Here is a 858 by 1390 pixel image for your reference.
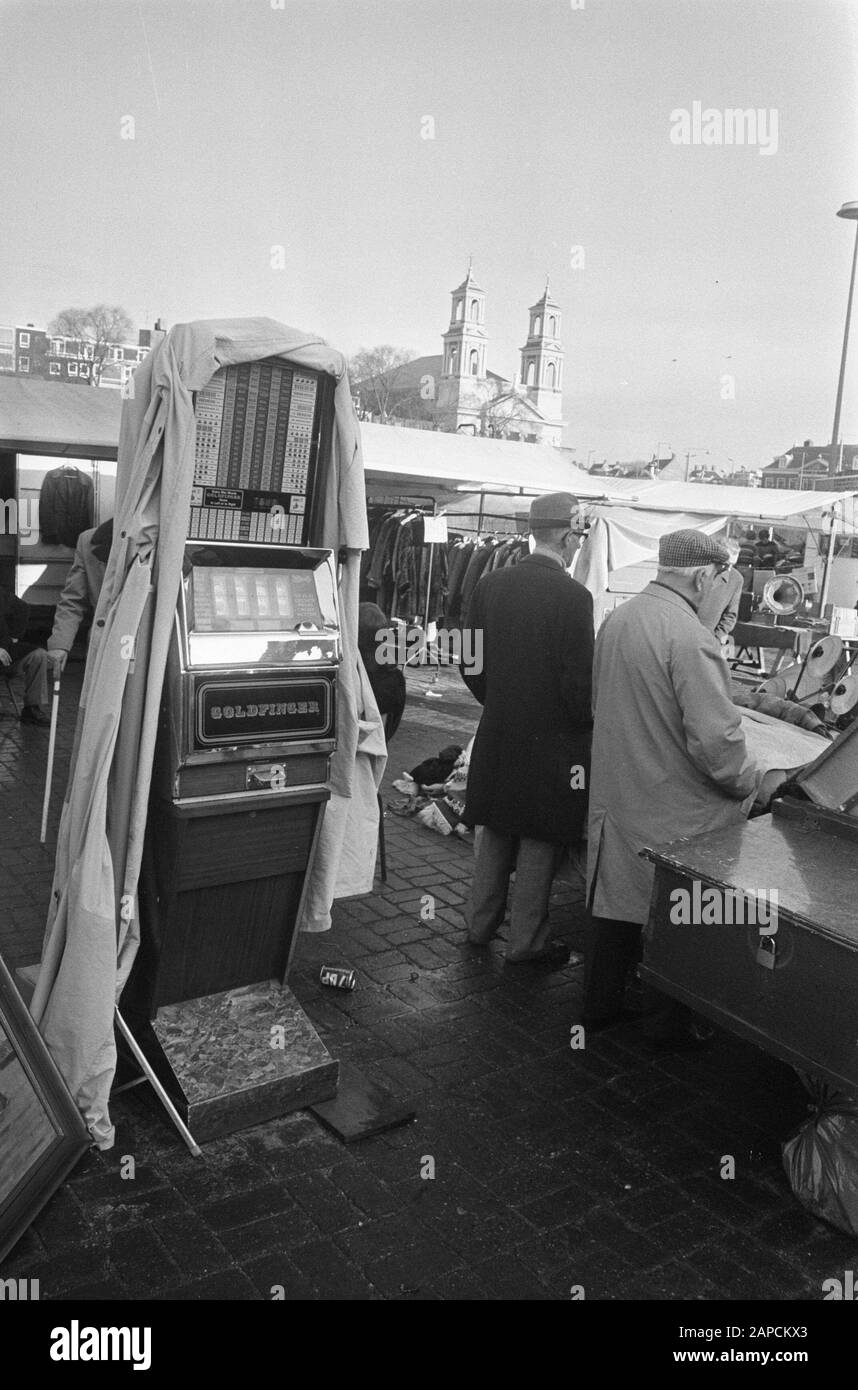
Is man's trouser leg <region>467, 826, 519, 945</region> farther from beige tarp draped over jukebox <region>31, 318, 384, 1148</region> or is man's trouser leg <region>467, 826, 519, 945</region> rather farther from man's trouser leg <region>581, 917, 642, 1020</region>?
beige tarp draped over jukebox <region>31, 318, 384, 1148</region>

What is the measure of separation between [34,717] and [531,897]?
5.66 metres

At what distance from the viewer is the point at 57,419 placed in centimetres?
880

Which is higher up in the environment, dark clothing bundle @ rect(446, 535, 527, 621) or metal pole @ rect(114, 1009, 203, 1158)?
dark clothing bundle @ rect(446, 535, 527, 621)

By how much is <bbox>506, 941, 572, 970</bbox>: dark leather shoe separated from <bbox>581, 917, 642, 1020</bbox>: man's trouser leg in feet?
1.86

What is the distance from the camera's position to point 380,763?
3.68m

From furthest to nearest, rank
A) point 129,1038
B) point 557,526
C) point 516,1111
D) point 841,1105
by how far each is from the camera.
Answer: point 557,526
point 516,1111
point 129,1038
point 841,1105

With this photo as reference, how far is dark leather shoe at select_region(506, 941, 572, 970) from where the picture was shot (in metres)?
4.37

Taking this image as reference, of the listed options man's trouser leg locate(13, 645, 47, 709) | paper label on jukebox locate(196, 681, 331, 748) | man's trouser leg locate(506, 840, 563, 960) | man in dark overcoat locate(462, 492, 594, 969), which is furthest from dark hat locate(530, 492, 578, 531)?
man's trouser leg locate(13, 645, 47, 709)

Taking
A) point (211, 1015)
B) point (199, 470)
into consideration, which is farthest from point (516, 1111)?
point (199, 470)

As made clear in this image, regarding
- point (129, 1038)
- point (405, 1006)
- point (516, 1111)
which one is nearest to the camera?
point (129, 1038)

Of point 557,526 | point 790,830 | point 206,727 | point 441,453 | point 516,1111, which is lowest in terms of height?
point 516,1111

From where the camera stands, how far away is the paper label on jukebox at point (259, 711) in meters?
2.96

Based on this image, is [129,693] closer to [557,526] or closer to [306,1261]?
[306,1261]

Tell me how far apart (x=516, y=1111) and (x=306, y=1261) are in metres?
0.96
